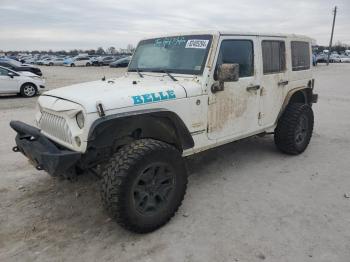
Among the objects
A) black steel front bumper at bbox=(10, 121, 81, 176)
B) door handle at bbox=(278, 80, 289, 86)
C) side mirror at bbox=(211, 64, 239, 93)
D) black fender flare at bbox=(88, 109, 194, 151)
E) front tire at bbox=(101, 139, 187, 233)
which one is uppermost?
side mirror at bbox=(211, 64, 239, 93)

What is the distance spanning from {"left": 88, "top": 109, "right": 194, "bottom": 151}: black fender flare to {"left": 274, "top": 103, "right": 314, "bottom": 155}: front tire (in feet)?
7.17

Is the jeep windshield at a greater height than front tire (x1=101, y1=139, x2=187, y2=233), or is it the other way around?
the jeep windshield

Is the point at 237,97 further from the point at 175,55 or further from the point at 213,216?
the point at 213,216

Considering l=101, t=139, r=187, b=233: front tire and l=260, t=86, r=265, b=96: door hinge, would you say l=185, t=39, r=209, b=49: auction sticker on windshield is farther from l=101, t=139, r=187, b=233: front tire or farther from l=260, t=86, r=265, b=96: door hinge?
l=101, t=139, r=187, b=233: front tire

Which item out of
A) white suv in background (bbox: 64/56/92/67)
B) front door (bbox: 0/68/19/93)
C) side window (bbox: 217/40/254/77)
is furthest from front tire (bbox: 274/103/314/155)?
white suv in background (bbox: 64/56/92/67)

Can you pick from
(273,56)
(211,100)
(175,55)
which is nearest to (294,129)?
(273,56)

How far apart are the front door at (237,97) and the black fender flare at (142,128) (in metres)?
0.49

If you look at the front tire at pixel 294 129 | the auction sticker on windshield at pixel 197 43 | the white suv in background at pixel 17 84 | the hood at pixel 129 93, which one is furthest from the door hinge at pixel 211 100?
the white suv in background at pixel 17 84

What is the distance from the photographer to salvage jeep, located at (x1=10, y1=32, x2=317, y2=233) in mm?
3268

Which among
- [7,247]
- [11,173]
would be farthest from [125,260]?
[11,173]

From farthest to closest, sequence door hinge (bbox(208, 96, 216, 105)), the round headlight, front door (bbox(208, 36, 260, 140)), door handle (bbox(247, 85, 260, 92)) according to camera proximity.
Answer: door handle (bbox(247, 85, 260, 92)) < front door (bbox(208, 36, 260, 140)) < door hinge (bbox(208, 96, 216, 105)) < the round headlight

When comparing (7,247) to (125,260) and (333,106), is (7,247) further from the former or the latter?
(333,106)

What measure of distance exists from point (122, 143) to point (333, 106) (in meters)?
8.87

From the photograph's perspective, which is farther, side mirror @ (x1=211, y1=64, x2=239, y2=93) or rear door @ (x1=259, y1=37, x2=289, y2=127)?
rear door @ (x1=259, y1=37, x2=289, y2=127)
